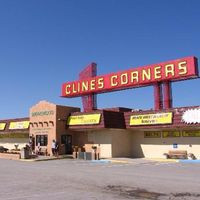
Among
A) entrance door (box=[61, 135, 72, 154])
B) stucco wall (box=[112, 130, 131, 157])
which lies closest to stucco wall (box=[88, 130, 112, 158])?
stucco wall (box=[112, 130, 131, 157])

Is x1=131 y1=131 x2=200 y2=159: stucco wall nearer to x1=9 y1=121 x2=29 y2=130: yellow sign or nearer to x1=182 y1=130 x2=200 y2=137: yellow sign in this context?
x1=182 y1=130 x2=200 y2=137: yellow sign

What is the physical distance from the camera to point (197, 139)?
36031 mm

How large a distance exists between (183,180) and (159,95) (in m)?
22.1

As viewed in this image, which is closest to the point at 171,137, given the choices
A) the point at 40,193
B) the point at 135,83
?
the point at 135,83

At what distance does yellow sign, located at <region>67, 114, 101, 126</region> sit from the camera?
3991 centimetres

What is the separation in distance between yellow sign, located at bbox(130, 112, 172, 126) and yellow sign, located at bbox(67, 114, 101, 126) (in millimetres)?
3678

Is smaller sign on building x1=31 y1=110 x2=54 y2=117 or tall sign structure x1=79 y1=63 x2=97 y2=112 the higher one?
tall sign structure x1=79 y1=63 x2=97 y2=112

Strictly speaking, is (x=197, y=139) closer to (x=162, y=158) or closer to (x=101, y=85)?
(x=162, y=158)

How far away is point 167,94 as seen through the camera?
130ft

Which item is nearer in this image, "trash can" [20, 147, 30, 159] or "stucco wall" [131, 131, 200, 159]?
"stucco wall" [131, 131, 200, 159]

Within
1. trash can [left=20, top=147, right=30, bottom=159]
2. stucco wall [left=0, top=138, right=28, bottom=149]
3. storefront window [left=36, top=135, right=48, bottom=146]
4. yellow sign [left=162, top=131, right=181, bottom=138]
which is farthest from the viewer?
stucco wall [left=0, top=138, right=28, bottom=149]

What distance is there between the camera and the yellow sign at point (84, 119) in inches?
1571

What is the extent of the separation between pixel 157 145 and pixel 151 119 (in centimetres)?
335

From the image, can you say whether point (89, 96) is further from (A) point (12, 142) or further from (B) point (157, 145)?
(A) point (12, 142)
